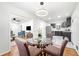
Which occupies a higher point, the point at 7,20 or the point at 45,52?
the point at 7,20

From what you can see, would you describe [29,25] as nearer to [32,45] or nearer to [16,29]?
[16,29]

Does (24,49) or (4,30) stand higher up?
(4,30)

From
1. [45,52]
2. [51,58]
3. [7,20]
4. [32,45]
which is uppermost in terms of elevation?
[7,20]

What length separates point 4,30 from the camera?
2.61 metres

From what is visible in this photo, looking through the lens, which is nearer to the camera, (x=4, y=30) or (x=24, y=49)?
(x=24, y=49)

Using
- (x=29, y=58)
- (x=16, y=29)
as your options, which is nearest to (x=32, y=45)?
(x=29, y=58)

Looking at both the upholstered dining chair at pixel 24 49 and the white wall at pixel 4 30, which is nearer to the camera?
the upholstered dining chair at pixel 24 49

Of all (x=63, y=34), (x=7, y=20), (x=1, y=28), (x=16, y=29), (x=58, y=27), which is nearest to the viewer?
(x=1, y=28)

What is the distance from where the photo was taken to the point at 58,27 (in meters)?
3.46

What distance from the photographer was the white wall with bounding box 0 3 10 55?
8.21 ft

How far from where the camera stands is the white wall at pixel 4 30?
98.6 inches

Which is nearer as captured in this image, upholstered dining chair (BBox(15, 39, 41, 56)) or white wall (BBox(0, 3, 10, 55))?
upholstered dining chair (BBox(15, 39, 41, 56))

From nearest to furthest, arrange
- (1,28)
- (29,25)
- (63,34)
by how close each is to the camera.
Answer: (1,28) → (63,34) → (29,25)

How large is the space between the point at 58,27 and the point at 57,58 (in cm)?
291
